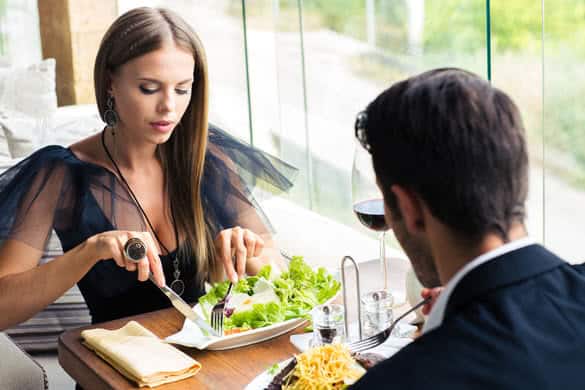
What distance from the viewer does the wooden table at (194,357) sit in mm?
1501

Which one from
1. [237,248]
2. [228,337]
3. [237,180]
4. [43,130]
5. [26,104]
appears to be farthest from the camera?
[26,104]

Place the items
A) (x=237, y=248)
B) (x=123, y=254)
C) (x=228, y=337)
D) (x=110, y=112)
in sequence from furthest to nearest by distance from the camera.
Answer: (x=110, y=112)
(x=237, y=248)
(x=123, y=254)
(x=228, y=337)

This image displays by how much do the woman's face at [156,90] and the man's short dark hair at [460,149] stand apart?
3.35 feet

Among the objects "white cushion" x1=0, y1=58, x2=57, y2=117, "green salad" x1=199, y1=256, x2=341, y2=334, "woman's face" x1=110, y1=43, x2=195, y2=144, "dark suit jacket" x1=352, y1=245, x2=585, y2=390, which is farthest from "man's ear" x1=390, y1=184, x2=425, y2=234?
"white cushion" x1=0, y1=58, x2=57, y2=117

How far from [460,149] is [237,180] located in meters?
1.34

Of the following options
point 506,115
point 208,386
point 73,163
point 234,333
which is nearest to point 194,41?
point 73,163

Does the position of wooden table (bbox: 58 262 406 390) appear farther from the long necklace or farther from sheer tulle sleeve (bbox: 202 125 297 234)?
sheer tulle sleeve (bbox: 202 125 297 234)

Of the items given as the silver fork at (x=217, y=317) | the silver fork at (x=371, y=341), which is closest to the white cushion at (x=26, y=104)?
the silver fork at (x=217, y=317)

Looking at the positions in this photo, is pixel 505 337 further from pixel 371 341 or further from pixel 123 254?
pixel 123 254

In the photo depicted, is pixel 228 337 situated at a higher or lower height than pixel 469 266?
lower

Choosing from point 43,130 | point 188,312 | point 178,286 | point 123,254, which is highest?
point 123,254

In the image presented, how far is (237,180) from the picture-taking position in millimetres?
2318

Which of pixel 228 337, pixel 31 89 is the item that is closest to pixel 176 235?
pixel 228 337

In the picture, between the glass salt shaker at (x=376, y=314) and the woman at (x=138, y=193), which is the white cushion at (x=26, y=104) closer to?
the woman at (x=138, y=193)
